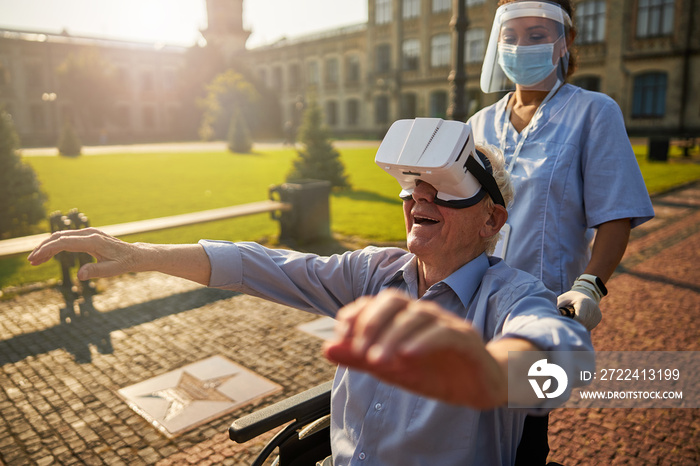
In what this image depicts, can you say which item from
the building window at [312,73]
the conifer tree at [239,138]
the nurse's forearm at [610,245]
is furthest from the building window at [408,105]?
the nurse's forearm at [610,245]

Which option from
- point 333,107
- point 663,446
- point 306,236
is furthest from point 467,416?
point 333,107

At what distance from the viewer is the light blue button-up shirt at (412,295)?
1.47 meters

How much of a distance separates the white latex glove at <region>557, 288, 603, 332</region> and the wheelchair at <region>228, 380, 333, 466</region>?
89cm

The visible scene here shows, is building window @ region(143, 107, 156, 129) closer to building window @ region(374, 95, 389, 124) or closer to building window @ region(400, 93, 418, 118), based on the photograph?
building window @ region(374, 95, 389, 124)

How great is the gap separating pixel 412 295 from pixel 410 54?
138ft

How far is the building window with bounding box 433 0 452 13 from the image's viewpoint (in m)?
37.7

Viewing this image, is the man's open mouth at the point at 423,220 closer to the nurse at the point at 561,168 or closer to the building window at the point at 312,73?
the nurse at the point at 561,168

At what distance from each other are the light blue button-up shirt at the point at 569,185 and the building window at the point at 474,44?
36951 millimetres

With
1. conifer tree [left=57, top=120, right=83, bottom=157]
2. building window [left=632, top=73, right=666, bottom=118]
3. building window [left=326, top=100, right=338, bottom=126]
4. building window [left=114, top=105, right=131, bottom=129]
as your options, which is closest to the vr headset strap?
conifer tree [left=57, top=120, right=83, bottom=157]

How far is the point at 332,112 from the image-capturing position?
163 feet

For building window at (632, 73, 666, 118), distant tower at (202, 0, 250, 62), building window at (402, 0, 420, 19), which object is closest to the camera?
building window at (632, 73, 666, 118)

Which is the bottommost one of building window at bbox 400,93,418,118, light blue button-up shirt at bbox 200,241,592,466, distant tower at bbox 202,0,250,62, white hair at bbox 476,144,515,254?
light blue button-up shirt at bbox 200,241,592,466

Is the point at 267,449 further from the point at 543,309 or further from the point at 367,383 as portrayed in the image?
the point at 543,309

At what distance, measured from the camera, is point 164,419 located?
3.39 metres
